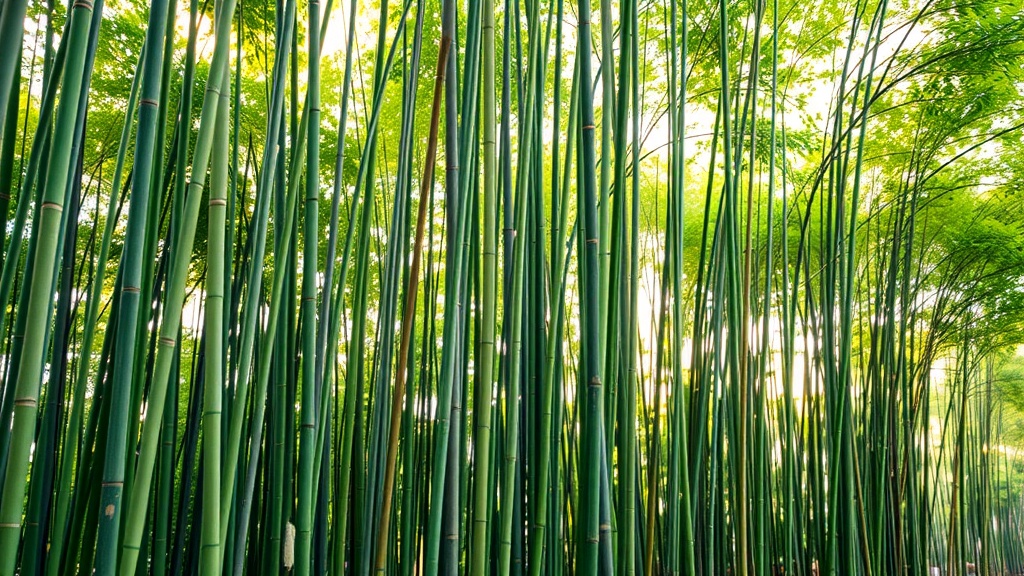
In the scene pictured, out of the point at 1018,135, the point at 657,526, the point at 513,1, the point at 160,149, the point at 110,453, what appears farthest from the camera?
the point at 1018,135

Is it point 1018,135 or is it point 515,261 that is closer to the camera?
point 515,261

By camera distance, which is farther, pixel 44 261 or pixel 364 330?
pixel 364 330

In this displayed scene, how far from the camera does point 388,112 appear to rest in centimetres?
412

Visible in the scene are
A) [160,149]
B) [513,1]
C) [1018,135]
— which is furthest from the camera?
[1018,135]

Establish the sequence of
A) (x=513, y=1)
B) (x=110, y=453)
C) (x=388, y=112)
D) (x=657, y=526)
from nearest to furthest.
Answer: (x=110, y=453)
(x=513, y=1)
(x=657, y=526)
(x=388, y=112)

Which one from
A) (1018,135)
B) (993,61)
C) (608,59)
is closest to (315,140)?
(608,59)

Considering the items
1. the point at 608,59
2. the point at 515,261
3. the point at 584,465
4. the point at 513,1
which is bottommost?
the point at 584,465

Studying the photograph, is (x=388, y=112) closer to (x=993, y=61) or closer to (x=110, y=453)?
(x=993, y=61)

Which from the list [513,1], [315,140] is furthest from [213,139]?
[513,1]

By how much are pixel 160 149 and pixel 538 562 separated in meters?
0.65

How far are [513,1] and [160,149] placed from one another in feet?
1.71

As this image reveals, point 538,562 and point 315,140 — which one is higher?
point 315,140

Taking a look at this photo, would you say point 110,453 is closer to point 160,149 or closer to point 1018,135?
point 160,149

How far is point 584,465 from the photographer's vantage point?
2.79ft
